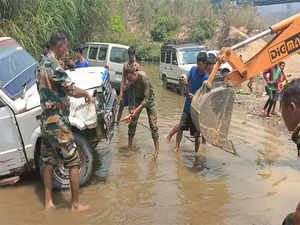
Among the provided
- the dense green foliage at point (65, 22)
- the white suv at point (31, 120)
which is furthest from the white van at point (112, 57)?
the white suv at point (31, 120)

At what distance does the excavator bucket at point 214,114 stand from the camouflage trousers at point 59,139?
191cm

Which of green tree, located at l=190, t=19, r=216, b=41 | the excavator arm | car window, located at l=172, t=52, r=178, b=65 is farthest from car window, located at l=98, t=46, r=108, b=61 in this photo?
green tree, located at l=190, t=19, r=216, b=41

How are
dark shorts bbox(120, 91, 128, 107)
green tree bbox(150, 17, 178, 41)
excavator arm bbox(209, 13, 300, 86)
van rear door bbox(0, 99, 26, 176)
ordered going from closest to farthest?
van rear door bbox(0, 99, 26, 176) < excavator arm bbox(209, 13, 300, 86) < dark shorts bbox(120, 91, 128, 107) < green tree bbox(150, 17, 178, 41)

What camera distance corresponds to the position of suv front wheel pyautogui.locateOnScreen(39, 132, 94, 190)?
4.96 metres

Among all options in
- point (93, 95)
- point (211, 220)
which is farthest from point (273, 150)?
point (93, 95)

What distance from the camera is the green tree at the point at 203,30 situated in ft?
136

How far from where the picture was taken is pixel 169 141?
24.6 feet

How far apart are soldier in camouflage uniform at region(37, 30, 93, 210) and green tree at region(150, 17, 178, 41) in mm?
42302

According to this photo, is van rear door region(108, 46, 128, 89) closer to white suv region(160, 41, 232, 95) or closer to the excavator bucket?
white suv region(160, 41, 232, 95)

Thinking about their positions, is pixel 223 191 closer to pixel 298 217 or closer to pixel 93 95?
pixel 93 95

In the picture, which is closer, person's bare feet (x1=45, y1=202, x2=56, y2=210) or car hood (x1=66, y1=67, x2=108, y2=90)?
person's bare feet (x1=45, y1=202, x2=56, y2=210)

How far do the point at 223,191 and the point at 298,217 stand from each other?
10.6 ft

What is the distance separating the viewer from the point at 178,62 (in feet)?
49.8

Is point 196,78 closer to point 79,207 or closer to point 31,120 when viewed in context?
point 31,120
